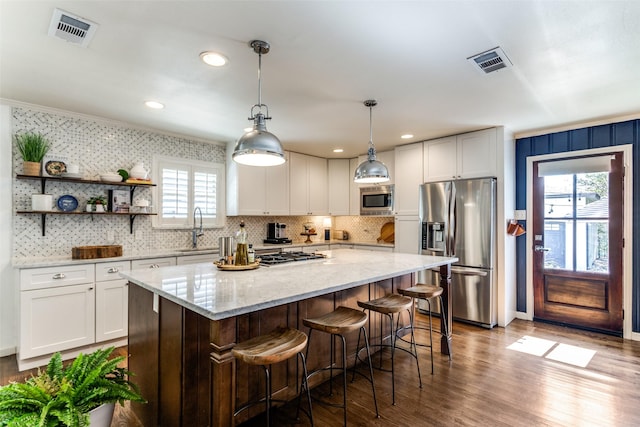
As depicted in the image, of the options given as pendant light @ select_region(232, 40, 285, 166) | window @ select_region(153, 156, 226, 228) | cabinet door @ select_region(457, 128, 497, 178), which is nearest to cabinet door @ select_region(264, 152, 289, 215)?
window @ select_region(153, 156, 226, 228)

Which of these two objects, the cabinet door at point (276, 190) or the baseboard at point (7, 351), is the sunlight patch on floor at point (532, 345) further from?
the baseboard at point (7, 351)

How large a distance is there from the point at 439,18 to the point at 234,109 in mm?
2143

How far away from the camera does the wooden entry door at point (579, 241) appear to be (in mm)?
3648

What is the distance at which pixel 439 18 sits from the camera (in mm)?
1818

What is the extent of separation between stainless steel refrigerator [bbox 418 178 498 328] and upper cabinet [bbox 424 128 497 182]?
15cm

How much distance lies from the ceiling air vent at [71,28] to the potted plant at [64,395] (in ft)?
6.19

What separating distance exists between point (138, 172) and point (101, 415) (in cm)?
284

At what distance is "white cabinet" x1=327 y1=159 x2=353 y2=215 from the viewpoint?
5.83 metres

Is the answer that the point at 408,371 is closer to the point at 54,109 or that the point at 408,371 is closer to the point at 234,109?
the point at 234,109

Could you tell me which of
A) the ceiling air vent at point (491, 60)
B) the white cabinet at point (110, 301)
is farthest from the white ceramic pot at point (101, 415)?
the ceiling air vent at point (491, 60)

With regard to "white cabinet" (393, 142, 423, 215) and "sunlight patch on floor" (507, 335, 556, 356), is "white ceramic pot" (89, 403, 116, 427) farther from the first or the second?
"white cabinet" (393, 142, 423, 215)

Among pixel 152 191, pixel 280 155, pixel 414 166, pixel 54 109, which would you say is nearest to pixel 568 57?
pixel 280 155

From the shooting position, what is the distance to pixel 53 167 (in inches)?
127

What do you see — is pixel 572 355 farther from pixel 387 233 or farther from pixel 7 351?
pixel 7 351
